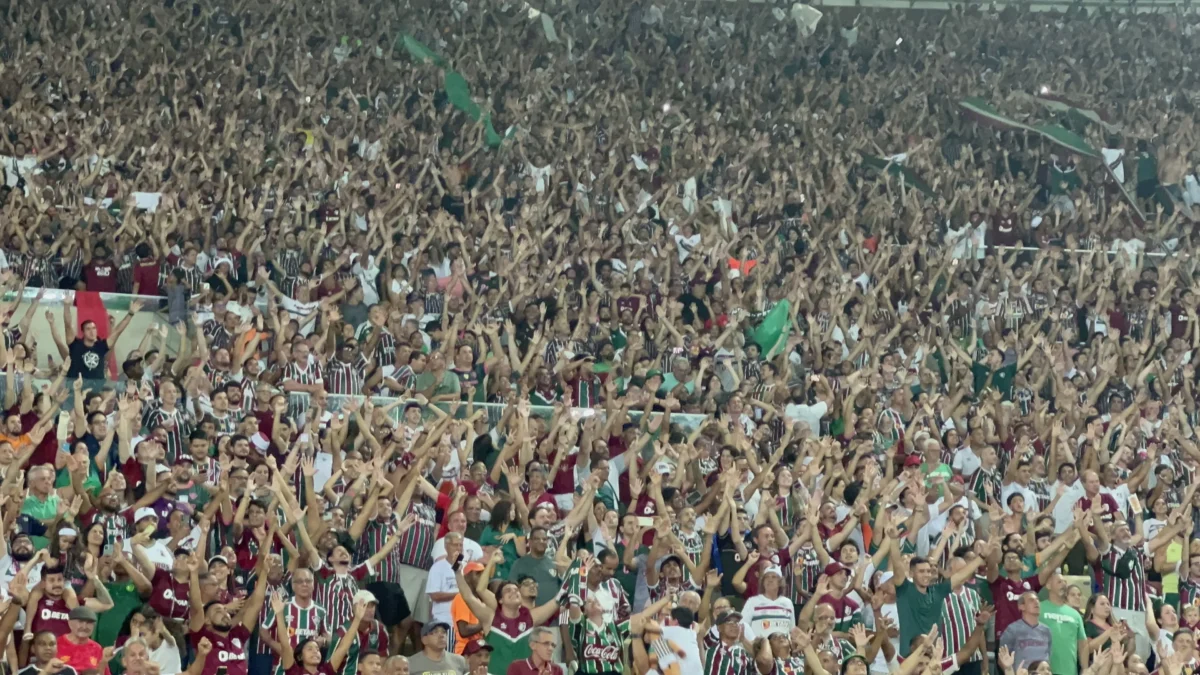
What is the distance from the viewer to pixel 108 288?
17297mm

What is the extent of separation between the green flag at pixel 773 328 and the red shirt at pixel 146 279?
5.54 meters

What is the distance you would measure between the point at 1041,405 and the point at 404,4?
1431cm

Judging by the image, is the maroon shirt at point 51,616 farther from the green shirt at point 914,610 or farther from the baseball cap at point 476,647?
the green shirt at point 914,610

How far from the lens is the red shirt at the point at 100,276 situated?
17297 mm

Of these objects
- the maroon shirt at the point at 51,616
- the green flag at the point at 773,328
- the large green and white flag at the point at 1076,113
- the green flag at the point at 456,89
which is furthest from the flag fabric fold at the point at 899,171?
the maroon shirt at the point at 51,616

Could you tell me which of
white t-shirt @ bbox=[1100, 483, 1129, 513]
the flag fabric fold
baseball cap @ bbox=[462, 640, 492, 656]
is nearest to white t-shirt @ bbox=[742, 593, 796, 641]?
baseball cap @ bbox=[462, 640, 492, 656]

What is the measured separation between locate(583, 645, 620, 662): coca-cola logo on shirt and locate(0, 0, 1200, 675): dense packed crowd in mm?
26

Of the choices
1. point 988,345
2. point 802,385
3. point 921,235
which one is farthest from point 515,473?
point 921,235

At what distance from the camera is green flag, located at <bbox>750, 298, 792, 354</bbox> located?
1833 cm

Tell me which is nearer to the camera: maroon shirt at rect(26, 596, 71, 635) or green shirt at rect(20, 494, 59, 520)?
maroon shirt at rect(26, 596, 71, 635)

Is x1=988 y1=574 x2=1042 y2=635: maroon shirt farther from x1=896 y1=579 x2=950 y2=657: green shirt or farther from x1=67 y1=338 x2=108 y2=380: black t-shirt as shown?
x1=67 y1=338 x2=108 y2=380: black t-shirt

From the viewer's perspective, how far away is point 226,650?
35.7ft

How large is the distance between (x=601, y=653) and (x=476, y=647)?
113 centimetres

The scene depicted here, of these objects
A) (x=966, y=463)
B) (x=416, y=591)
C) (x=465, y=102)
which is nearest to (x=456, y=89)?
(x=465, y=102)
